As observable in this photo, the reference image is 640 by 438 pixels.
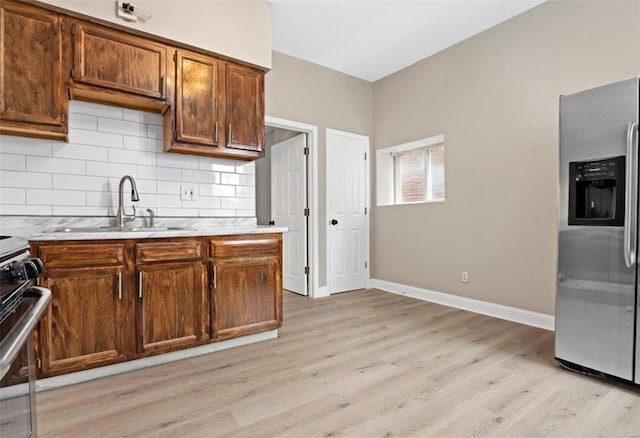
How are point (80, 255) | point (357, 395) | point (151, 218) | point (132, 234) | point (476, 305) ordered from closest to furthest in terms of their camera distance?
point (357, 395) < point (80, 255) < point (132, 234) < point (151, 218) < point (476, 305)

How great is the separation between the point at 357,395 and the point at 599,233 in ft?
5.76

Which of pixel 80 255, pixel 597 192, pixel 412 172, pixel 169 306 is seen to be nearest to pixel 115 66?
pixel 80 255

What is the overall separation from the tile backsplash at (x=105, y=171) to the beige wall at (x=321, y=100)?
51.2 inches

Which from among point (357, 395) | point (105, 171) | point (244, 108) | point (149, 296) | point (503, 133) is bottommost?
point (357, 395)

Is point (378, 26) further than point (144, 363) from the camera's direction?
Yes

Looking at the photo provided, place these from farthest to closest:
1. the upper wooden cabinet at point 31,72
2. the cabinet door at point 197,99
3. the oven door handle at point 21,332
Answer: the cabinet door at point 197,99
the upper wooden cabinet at point 31,72
the oven door handle at point 21,332

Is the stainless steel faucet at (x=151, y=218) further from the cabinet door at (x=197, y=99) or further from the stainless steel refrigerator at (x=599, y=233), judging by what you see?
the stainless steel refrigerator at (x=599, y=233)

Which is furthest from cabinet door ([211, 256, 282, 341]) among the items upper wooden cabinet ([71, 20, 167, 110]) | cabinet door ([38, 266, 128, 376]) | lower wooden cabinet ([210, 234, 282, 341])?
upper wooden cabinet ([71, 20, 167, 110])

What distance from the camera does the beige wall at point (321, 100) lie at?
13.3ft

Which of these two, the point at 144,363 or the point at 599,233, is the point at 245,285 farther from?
the point at 599,233

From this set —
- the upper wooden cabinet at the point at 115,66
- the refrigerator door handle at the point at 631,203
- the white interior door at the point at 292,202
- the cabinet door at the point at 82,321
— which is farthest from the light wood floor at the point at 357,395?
the upper wooden cabinet at the point at 115,66

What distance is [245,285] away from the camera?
267 centimetres

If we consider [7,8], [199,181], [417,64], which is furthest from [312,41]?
[7,8]

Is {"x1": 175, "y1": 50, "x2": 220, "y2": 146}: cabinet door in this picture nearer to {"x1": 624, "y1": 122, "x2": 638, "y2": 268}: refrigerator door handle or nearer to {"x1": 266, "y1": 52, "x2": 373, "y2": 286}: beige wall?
{"x1": 266, "y1": 52, "x2": 373, "y2": 286}: beige wall
